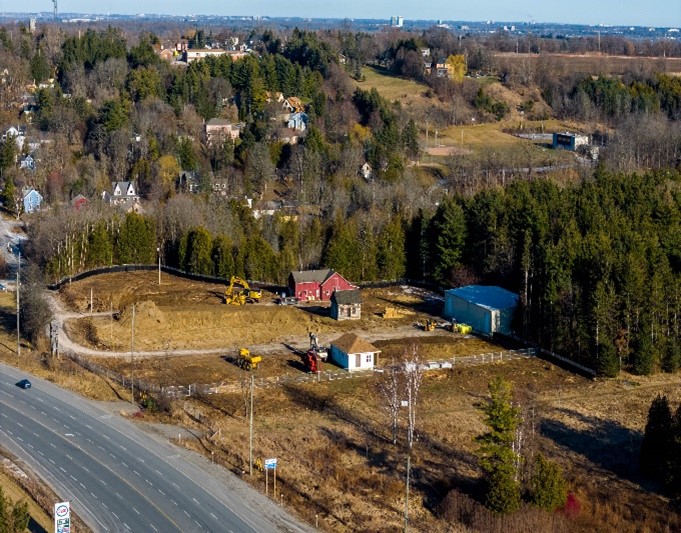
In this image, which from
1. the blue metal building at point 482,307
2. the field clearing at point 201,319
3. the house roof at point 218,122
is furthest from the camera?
the house roof at point 218,122

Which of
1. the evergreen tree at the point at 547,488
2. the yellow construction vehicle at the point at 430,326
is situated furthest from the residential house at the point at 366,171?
the evergreen tree at the point at 547,488

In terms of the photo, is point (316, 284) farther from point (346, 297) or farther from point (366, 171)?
point (366, 171)

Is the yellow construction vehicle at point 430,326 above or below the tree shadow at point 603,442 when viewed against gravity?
below

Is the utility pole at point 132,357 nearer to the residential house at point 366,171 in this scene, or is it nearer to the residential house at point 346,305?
the residential house at point 346,305

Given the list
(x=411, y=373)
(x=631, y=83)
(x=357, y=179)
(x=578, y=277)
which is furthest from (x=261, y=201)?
(x=631, y=83)

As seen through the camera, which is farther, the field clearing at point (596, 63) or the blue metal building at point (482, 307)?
the field clearing at point (596, 63)

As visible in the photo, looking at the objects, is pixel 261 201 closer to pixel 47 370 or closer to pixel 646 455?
pixel 47 370

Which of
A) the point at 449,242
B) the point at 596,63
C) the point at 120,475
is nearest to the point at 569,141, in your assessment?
the point at 449,242

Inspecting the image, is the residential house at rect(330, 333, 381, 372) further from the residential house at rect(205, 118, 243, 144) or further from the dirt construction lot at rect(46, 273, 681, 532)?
the residential house at rect(205, 118, 243, 144)
